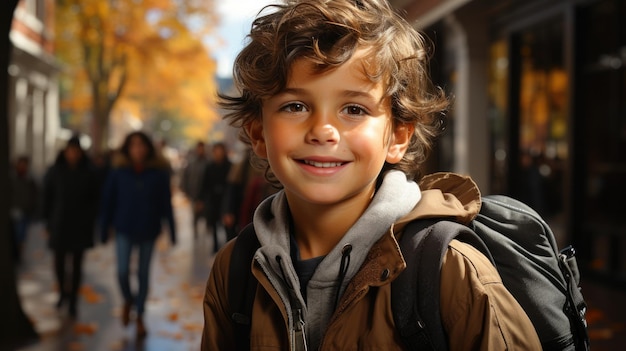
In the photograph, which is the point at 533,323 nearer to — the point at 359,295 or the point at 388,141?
the point at 359,295

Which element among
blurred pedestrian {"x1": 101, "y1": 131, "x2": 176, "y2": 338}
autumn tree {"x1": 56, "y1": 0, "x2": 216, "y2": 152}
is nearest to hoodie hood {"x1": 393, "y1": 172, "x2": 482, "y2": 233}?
blurred pedestrian {"x1": 101, "y1": 131, "x2": 176, "y2": 338}

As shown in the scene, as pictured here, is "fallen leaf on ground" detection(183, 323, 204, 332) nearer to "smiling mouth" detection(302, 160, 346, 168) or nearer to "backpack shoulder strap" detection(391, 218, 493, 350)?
"smiling mouth" detection(302, 160, 346, 168)

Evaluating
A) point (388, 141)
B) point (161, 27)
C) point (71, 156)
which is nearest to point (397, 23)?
point (388, 141)

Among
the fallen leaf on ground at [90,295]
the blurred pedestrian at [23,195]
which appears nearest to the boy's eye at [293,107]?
A: the fallen leaf on ground at [90,295]

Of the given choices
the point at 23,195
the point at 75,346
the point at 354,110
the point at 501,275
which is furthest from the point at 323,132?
the point at 23,195

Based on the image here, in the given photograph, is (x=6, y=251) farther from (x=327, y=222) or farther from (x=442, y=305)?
(x=442, y=305)

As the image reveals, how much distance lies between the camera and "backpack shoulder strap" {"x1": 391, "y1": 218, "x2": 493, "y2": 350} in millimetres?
1642

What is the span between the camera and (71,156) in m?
8.72

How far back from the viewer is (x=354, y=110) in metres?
1.82

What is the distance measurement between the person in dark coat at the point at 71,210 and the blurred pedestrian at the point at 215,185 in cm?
482

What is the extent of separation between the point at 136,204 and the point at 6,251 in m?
1.31

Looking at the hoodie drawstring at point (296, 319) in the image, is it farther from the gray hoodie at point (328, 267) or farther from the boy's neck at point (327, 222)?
the boy's neck at point (327, 222)

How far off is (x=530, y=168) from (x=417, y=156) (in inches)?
430

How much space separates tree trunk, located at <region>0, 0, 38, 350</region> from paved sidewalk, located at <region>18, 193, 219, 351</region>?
24 centimetres
